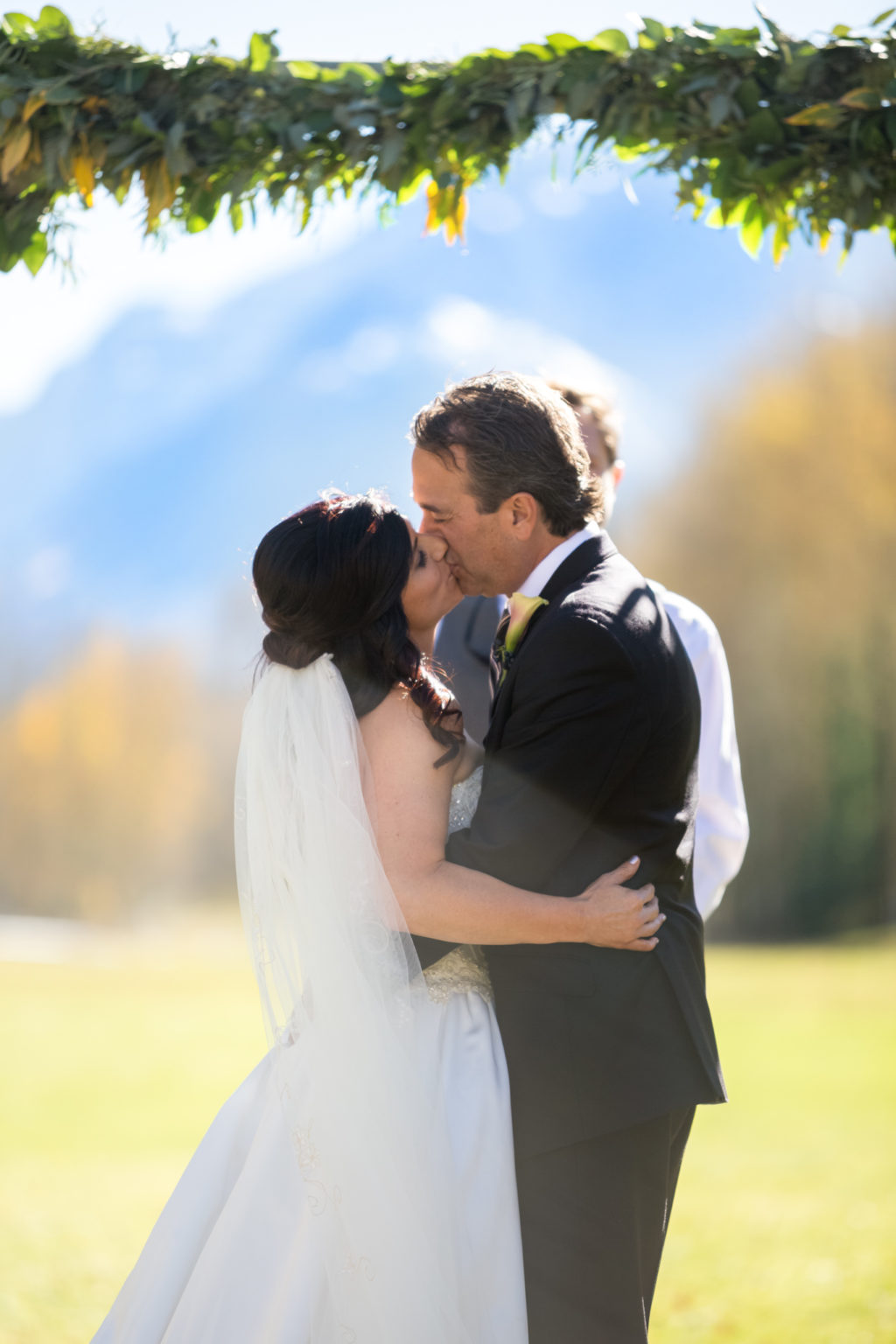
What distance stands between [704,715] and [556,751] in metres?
1.27

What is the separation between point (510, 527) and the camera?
284 cm

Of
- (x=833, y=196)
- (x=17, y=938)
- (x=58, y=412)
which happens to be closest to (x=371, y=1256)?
(x=833, y=196)

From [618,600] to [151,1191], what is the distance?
754 cm

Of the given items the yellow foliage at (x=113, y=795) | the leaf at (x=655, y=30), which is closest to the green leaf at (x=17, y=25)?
the leaf at (x=655, y=30)

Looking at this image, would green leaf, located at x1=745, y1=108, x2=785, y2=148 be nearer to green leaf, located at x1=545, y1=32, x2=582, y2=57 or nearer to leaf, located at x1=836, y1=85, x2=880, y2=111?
leaf, located at x1=836, y1=85, x2=880, y2=111

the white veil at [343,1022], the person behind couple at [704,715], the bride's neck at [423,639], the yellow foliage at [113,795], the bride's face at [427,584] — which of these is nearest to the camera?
the white veil at [343,1022]

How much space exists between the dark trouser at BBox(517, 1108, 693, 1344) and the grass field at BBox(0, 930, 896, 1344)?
8.80 ft

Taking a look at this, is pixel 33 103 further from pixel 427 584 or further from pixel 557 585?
pixel 557 585

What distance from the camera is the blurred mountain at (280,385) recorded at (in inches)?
2084

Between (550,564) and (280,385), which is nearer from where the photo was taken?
(550,564)

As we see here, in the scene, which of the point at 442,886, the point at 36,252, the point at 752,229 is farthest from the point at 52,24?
the point at 442,886

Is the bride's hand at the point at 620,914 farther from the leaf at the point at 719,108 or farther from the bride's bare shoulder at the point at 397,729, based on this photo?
the leaf at the point at 719,108

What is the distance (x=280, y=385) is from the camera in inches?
3103

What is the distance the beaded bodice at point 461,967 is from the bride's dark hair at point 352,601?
147 mm
